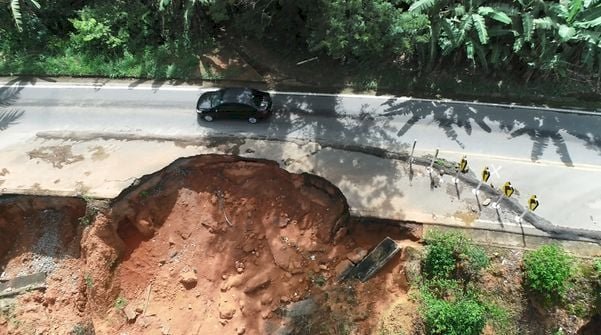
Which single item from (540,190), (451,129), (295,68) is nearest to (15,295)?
(295,68)

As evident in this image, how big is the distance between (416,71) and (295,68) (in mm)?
6406

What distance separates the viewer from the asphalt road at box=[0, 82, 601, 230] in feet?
63.3

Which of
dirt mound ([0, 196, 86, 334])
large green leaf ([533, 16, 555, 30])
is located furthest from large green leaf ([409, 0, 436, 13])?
dirt mound ([0, 196, 86, 334])

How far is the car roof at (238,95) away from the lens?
70.6 ft

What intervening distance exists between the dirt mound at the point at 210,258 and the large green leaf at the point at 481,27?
31.2ft

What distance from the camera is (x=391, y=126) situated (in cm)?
2153

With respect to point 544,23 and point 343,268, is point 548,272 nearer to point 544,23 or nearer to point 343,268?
point 343,268

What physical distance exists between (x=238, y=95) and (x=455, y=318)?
1353cm

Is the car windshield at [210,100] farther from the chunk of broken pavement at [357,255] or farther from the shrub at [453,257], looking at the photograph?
the shrub at [453,257]

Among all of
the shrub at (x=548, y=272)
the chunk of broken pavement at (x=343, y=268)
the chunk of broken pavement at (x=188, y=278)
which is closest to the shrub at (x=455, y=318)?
the shrub at (x=548, y=272)

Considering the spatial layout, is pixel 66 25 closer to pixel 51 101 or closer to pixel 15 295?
pixel 51 101

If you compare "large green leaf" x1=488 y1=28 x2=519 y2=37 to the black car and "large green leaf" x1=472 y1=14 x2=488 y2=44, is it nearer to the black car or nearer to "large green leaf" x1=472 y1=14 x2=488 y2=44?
"large green leaf" x1=472 y1=14 x2=488 y2=44

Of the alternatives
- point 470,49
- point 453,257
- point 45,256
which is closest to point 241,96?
point 470,49

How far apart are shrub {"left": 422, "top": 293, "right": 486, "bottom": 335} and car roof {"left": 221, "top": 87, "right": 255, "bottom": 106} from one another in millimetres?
12054
